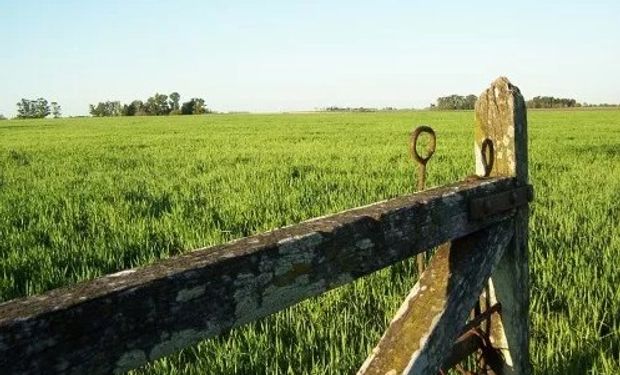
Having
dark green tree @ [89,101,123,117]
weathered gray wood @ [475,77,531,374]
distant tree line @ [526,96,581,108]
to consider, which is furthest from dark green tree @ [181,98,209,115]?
weathered gray wood @ [475,77,531,374]

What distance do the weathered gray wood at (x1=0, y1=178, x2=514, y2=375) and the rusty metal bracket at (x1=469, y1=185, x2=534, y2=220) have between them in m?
0.28

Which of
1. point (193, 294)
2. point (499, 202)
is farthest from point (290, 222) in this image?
point (193, 294)

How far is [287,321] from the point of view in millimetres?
2992

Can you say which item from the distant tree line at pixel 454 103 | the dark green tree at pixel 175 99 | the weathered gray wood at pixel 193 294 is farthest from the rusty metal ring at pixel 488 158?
the dark green tree at pixel 175 99

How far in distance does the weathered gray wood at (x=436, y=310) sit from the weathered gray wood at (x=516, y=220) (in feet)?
0.85

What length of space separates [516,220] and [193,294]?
Result: 4.31 feet

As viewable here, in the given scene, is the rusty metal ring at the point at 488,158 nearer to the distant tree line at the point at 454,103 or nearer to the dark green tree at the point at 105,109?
the distant tree line at the point at 454,103

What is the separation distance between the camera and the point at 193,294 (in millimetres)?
942

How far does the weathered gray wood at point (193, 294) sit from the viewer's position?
78 centimetres

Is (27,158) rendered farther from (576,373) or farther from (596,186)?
(576,373)

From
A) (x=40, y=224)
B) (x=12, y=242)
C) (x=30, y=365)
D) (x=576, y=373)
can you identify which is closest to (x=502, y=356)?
(x=576, y=373)

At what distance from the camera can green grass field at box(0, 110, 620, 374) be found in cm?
266

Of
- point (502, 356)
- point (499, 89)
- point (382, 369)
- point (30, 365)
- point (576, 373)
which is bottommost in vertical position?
point (576, 373)

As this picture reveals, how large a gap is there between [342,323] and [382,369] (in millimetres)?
1622
